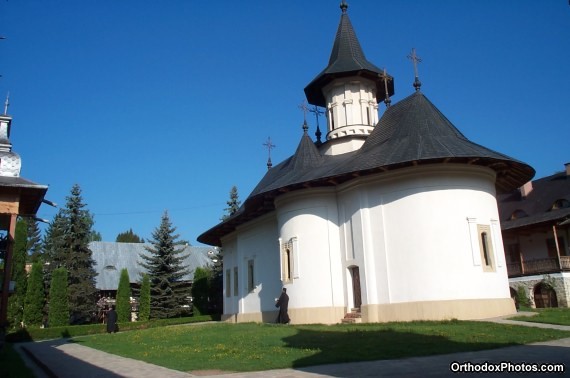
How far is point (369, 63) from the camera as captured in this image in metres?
25.4

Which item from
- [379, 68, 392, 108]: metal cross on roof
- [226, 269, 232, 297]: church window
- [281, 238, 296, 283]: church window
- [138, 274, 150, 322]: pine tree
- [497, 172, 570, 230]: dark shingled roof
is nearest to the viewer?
[281, 238, 296, 283]: church window

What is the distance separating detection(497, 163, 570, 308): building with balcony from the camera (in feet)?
84.4

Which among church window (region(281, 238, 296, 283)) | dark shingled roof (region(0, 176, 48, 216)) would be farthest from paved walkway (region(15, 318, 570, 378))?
church window (region(281, 238, 296, 283))

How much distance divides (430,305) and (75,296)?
1019 inches

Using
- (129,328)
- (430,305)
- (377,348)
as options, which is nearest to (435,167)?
(430,305)

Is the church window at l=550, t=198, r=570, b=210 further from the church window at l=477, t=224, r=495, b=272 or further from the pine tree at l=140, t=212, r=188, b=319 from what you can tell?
the pine tree at l=140, t=212, r=188, b=319

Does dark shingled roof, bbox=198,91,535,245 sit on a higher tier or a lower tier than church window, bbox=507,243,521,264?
higher

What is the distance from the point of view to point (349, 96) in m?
24.6

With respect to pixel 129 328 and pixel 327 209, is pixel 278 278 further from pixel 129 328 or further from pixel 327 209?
pixel 129 328

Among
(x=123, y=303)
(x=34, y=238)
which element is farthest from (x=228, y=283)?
(x=34, y=238)

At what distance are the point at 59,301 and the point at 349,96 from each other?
21.9 m

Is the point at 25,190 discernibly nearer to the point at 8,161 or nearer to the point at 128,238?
the point at 8,161

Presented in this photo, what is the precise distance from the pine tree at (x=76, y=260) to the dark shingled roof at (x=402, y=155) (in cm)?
1699

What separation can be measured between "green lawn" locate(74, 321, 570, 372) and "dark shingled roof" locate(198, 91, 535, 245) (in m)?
5.72
